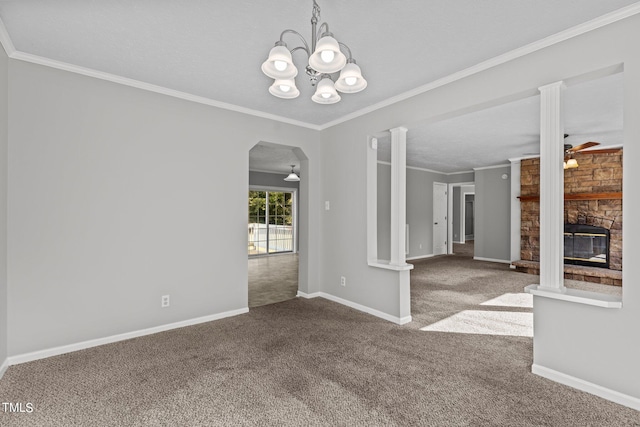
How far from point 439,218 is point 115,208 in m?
8.14

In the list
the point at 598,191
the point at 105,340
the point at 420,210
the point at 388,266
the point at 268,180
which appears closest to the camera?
the point at 105,340

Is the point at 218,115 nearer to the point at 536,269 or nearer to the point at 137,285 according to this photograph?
the point at 137,285

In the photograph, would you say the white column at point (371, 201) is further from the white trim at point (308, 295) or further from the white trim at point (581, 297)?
the white trim at point (581, 297)

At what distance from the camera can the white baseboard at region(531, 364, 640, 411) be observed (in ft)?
6.55

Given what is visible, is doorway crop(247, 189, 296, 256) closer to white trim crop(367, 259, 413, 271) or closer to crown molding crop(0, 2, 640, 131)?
crown molding crop(0, 2, 640, 131)

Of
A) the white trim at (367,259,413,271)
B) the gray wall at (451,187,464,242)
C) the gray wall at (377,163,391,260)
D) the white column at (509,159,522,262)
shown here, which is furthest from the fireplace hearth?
the gray wall at (451,187,464,242)

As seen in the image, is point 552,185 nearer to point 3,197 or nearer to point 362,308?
point 362,308

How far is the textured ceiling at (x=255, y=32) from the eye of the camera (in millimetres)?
1993

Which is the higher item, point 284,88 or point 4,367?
point 284,88

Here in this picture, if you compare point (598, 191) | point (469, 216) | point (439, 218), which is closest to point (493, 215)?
point (439, 218)

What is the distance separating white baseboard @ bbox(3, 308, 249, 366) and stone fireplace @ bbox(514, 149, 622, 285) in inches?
237

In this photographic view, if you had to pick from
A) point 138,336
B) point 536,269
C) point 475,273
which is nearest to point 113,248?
point 138,336

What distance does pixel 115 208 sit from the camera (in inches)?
118

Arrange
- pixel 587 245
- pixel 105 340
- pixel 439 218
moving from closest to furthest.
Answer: pixel 105 340 → pixel 587 245 → pixel 439 218
